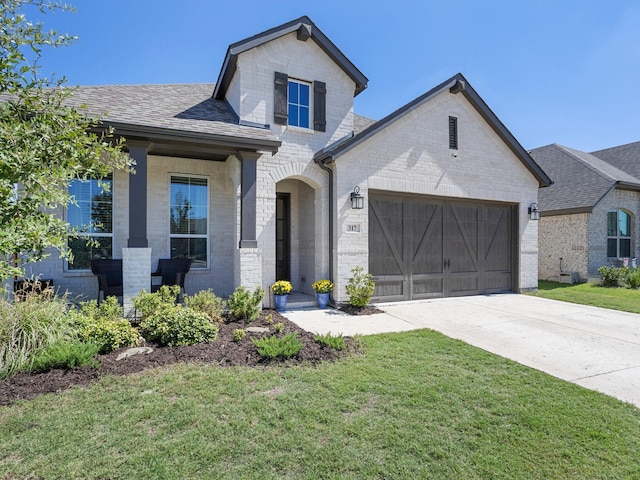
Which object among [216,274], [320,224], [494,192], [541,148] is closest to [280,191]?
[320,224]

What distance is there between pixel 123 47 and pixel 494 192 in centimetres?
1083

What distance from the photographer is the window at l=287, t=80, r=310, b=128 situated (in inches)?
352

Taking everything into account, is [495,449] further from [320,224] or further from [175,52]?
[175,52]

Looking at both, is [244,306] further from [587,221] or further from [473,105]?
[587,221]

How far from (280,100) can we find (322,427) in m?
7.84

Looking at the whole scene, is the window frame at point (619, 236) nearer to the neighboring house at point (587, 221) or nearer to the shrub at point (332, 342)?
the neighboring house at point (587, 221)

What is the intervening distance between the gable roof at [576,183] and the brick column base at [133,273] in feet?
51.9

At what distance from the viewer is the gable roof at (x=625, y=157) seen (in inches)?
685

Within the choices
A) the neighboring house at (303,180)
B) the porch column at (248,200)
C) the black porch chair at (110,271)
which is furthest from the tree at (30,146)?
the black porch chair at (110,271)

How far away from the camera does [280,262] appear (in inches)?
399

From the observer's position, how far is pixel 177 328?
16.9ft

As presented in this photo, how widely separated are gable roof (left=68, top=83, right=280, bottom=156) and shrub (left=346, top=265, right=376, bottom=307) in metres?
3.63

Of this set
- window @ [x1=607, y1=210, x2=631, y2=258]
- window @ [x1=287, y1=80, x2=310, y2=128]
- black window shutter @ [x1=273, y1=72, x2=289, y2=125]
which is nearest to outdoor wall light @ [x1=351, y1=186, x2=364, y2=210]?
window @ [x1=287, y1=80, x2=310, y2=128]

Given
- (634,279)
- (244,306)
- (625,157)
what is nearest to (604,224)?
(634,279)
